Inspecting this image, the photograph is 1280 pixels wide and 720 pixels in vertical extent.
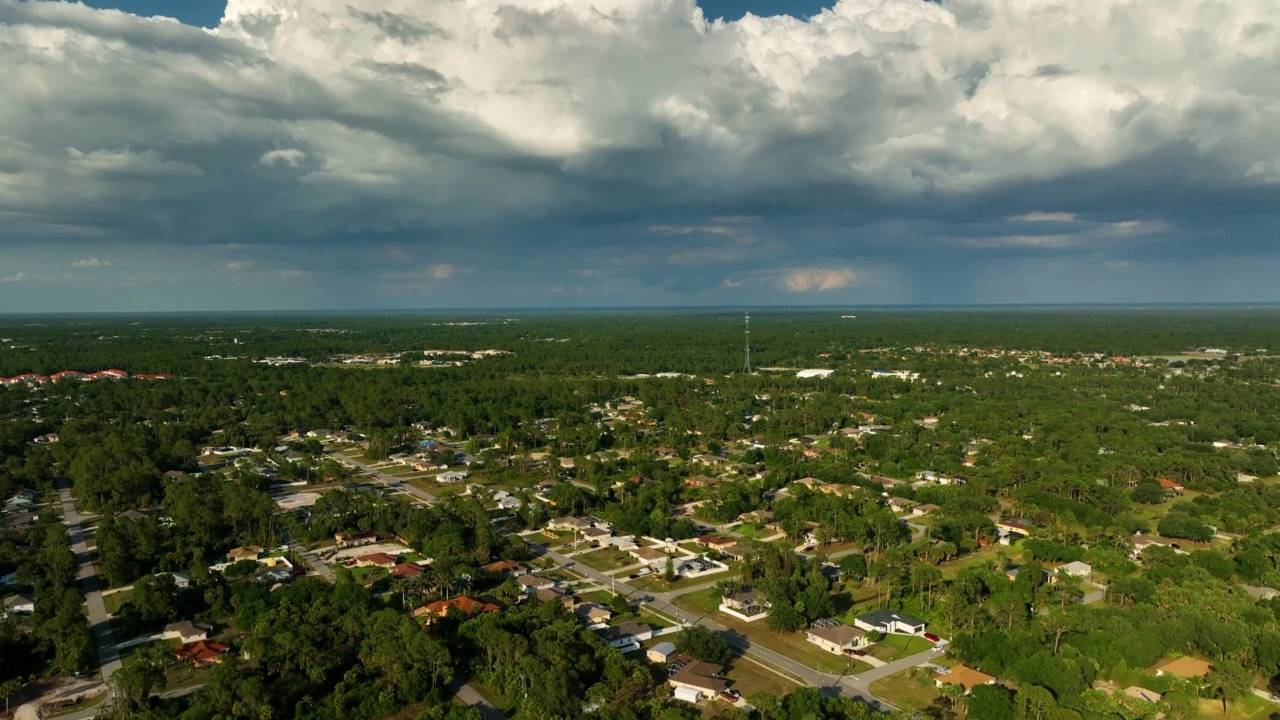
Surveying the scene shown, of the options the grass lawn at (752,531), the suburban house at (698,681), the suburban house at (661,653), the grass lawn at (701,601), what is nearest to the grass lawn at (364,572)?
the grass lawn at (701,601)

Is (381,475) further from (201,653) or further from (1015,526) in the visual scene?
(1015,526)

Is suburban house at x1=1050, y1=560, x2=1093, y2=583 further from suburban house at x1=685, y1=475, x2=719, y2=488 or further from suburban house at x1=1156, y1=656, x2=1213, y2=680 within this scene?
suburban house at x1=685, y1=475, x2=719, y2=488

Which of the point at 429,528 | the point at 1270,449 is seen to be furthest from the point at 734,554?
the point at 1270,449

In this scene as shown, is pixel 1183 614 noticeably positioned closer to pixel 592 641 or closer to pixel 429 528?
pixel 592 641

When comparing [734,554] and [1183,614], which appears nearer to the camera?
[1183,614]

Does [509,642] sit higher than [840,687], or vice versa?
[509,642]

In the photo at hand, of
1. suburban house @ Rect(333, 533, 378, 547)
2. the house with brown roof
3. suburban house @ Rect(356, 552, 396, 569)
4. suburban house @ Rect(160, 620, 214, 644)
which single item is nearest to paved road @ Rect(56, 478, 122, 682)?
suburban house @ Rect(160, 620, 214, 644)
